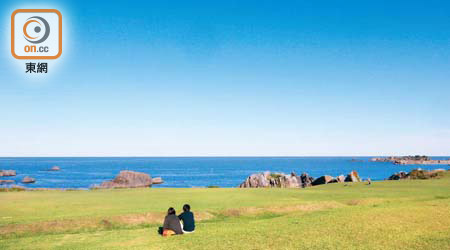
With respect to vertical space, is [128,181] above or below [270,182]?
below

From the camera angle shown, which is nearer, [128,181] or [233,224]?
[233,224]

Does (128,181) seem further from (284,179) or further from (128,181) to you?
(284,179)

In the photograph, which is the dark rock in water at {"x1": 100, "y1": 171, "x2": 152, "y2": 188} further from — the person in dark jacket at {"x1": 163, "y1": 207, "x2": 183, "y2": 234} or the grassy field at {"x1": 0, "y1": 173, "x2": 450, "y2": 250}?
the person in dark jacket at {"x1": 163, "y1": 207, "x2": 183, "y2": 234}

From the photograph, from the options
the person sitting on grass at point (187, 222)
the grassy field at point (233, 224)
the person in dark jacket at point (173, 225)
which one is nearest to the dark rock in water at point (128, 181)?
the grassy field at point (233, 224)

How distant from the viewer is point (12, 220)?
81.4 feet

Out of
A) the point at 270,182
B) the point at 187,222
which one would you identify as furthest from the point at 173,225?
the point at 270,182

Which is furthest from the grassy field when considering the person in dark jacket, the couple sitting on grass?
the person in dark jacket

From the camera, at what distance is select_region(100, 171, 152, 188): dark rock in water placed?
91.6 meters

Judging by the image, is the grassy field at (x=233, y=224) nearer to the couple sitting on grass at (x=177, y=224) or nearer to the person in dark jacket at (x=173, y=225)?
the couple sitting on grass at (x=177, y=224)

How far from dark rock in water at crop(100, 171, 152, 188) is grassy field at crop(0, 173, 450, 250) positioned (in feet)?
187

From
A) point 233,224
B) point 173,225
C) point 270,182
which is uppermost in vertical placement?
point 173,225

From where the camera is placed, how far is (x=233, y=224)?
961 inches

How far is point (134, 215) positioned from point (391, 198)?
21.8m

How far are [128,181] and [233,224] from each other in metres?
73.8
